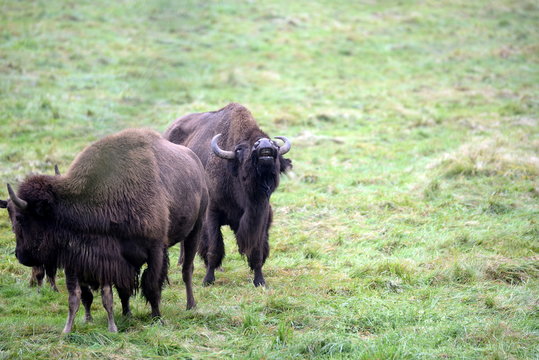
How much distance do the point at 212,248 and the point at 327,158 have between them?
20.5ft

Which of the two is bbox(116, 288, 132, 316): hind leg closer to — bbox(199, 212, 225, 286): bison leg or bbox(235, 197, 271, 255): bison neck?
bbox(199, 212, 225, 286): bison leg

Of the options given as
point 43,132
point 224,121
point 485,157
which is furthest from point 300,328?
point 43,132

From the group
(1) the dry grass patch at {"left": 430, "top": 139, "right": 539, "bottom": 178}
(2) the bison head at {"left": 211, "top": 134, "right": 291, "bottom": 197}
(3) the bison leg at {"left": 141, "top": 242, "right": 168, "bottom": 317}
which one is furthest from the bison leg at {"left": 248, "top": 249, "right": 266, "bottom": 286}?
(1) the dry grass patch at {"left": 430, "top": 139, "right": 539, "bottom": 178}

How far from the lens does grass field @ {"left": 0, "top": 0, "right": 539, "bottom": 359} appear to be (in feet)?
18.5

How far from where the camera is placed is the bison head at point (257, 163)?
25.5ft

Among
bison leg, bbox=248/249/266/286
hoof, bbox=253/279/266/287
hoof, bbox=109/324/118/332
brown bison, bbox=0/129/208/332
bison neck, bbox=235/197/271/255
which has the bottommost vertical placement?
hoof, bbox=253/279/266/287

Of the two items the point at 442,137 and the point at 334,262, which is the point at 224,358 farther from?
the point at 442,137

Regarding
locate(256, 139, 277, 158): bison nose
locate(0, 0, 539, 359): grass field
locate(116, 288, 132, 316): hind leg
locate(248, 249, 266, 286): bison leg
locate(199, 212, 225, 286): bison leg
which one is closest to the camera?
locate(0, 0, 539, 359): grass field

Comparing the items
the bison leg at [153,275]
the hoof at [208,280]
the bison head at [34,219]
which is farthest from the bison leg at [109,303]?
the hoof at [208,280]

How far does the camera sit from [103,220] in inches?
228

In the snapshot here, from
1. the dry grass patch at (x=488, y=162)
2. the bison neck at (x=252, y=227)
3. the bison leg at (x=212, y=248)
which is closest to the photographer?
the bison neck at (x=252, y=227)

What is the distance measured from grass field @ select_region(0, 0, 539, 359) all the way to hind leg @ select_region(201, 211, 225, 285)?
0.84ft

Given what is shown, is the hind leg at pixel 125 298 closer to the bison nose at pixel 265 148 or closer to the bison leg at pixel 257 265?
the bison leg at pixel 257 265

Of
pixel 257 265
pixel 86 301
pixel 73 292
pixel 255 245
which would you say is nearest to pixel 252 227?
pixel 255 245
